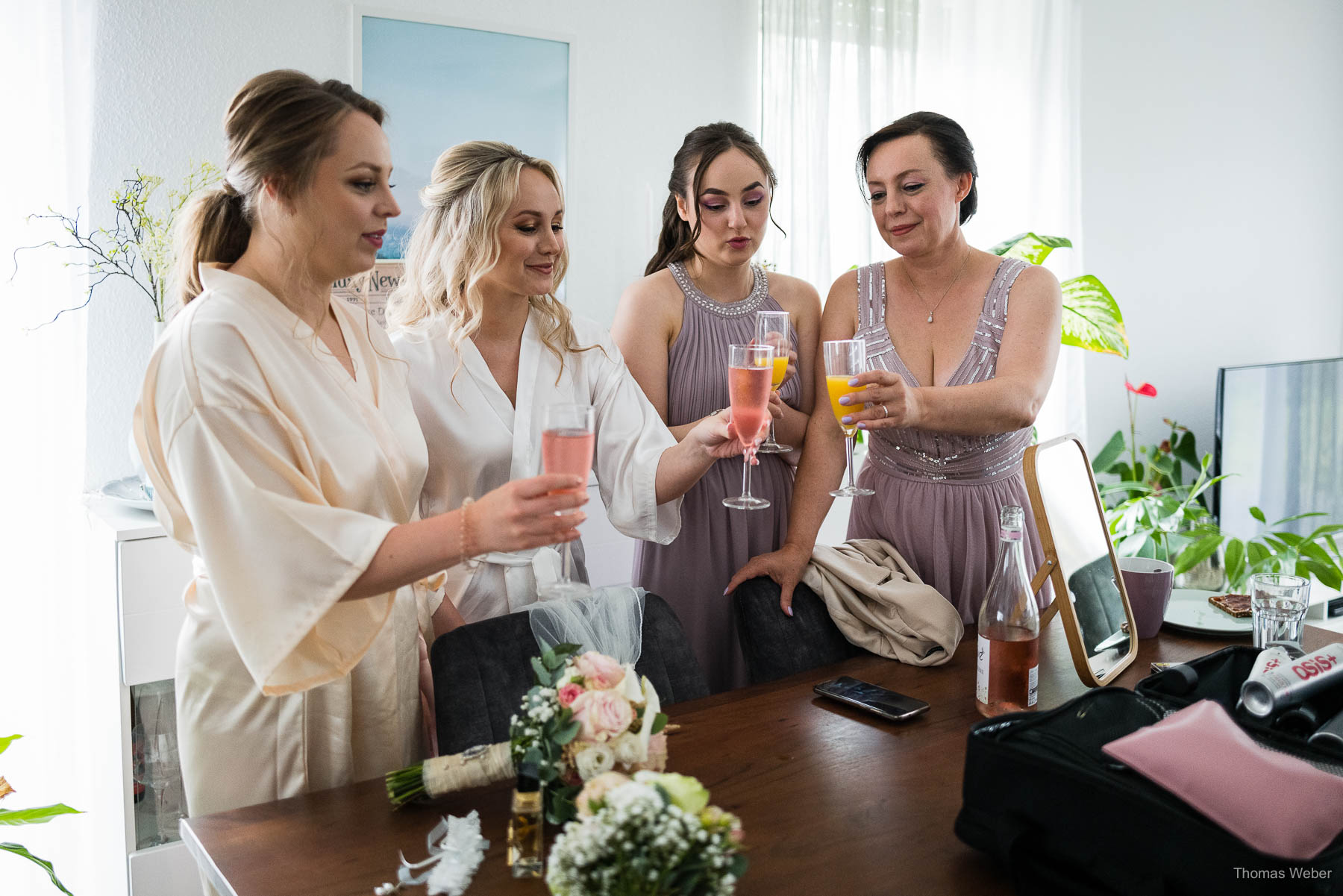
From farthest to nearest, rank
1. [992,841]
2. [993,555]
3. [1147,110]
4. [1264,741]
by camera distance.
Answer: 1. [1147,110]
2. [993,555]
3. [1264,741]
4. [992,841]

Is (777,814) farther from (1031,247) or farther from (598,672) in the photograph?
(1031,247)

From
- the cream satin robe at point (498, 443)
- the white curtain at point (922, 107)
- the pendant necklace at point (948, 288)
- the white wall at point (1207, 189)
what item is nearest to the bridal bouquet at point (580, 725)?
the cream satin robe at point (498, 443)

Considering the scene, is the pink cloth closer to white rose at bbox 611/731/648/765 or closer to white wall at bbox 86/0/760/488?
white rose at bbox 611/731/648/765

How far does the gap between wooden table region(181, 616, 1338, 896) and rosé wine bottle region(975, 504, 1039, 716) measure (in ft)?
0.18

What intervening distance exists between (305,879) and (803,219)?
3536 mm

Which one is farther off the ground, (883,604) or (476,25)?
(476,25)

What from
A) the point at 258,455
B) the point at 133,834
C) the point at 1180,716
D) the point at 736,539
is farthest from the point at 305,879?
the point at 133,834

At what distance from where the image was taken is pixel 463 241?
6.45ft

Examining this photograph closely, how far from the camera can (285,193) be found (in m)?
1.49

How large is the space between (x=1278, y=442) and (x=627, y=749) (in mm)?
4892

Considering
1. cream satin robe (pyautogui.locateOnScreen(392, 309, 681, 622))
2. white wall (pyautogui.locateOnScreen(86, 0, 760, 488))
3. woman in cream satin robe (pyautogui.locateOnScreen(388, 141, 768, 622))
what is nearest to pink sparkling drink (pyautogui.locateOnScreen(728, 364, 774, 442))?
woman in cream satin robe (pyautogui.locateOnScreen(388, 141, 768, 622))

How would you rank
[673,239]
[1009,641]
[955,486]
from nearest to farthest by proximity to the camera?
[1009,641]
[955,486]
[673,239]

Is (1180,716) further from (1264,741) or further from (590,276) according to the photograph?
(590,276)

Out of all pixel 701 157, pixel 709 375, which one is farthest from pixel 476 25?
pixel 709 375
